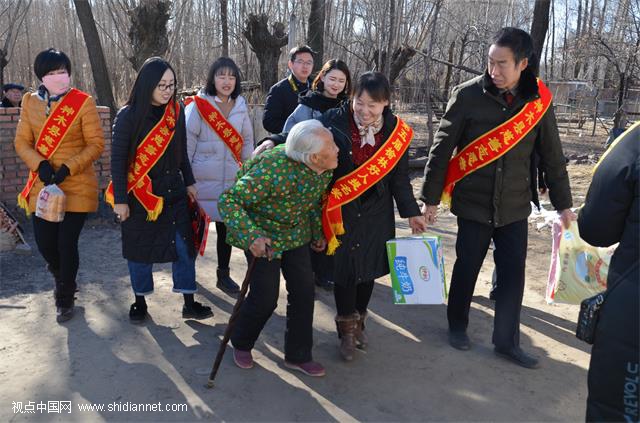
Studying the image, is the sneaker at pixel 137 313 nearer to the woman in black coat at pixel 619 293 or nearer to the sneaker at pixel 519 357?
the sneaker at pixel 519 357

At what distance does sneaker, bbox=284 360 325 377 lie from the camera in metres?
3.30

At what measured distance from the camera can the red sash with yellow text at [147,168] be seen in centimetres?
370

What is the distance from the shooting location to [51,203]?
12.3 feet

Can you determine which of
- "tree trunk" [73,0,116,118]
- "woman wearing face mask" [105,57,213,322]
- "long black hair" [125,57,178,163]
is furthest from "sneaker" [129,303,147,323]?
"tree trunk" [73,0,116,118]

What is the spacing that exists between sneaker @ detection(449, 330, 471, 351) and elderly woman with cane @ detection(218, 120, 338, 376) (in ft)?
3.11

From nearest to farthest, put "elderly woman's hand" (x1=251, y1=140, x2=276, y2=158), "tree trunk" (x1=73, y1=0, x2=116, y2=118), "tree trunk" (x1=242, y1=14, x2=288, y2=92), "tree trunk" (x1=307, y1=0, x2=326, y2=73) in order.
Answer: "elderly woman's hand" (x1=251, y1=140, x2=276, y2=158) → "tree trunk" (x1=73, y1=0, x2=116, y2=118) → "tree trunk" (x1=307, y1=0, x2=326, y2=73) → "tree trunk" (x1=242, y1=14, x2=288, y2=92)

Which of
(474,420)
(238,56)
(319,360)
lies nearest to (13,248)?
(319,360)

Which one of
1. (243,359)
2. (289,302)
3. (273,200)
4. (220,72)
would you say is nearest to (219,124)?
(220,72)

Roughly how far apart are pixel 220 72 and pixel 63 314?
2053 mm

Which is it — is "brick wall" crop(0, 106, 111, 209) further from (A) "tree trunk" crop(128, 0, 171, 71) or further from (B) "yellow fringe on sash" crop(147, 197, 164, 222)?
(A) "tree trunk" crop(128, 0, 171, 71)

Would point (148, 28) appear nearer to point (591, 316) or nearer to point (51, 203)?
point (51, 203)

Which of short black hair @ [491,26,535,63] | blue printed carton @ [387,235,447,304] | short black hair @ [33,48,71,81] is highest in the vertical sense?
short black hair @ [491,26,535,63]

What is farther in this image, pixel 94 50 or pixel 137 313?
pixel 94 50

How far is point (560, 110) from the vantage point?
81.3 feet
